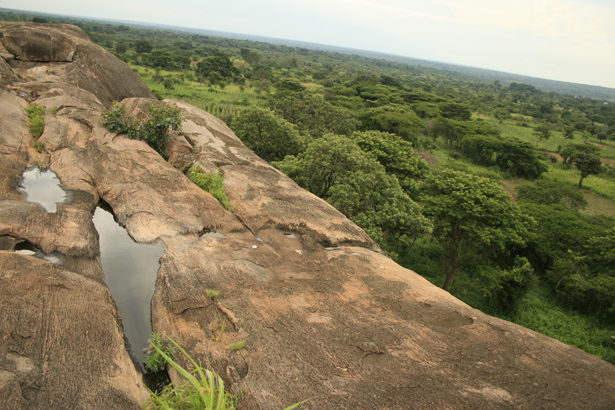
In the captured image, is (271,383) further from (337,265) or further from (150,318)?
(337,265)

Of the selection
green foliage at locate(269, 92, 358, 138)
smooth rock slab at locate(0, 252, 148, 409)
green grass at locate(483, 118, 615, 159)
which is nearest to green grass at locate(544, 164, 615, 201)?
green grass at locate(483, 118, 615, 159)

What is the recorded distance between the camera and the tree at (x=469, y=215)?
12680mm

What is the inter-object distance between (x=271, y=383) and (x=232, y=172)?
641 cm

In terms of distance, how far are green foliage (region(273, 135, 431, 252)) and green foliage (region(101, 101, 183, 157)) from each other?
5.22m

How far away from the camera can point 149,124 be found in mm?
9711

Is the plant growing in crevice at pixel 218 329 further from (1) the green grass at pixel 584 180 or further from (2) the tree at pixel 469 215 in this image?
(1) the green grass at pixel 584 180

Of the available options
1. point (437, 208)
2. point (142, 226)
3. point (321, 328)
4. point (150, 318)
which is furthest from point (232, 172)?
point (437, 208)

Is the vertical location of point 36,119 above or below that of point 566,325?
above

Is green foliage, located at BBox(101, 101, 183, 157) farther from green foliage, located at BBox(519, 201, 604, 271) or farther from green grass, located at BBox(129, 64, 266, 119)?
green grass, located at BBox(129, 64, 266, 119)

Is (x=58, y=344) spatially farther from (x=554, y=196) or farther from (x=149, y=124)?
(x=554, y=196)

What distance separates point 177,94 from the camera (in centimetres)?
3897

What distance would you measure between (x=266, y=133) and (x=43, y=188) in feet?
37.1

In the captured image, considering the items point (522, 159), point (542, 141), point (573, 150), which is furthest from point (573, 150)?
point (542, 141)

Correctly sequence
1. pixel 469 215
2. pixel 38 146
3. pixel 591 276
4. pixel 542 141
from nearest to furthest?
pixel 38 146 < pixel 469 215 < pixel 591 276 < pixel 542 141
